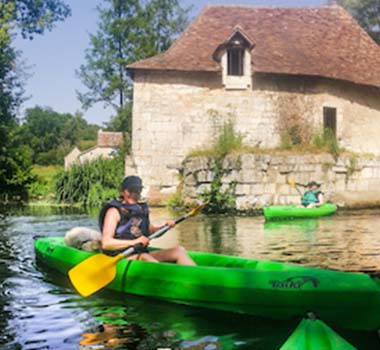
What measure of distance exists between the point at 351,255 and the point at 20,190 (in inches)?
755

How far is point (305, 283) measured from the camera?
5.20 meters

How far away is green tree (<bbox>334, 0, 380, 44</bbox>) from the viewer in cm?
3167

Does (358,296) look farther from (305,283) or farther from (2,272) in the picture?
(2,272)

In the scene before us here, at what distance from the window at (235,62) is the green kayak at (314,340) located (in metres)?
16.8

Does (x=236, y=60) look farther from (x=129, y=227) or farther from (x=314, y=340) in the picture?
(x=314, y=340)

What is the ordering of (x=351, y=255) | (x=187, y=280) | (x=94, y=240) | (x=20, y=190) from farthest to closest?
(x=20, y=190)
(x=351, y=255)
(x=94, y=240)
(x=187, y=280)

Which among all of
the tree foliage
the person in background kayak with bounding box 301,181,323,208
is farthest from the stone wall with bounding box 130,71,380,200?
the tree foliage

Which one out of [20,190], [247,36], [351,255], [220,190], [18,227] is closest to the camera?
[351,255]

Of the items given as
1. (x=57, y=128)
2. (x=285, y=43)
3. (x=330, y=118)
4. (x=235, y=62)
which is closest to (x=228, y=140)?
(x=235, y=62)

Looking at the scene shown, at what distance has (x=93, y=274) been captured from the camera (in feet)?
20.5

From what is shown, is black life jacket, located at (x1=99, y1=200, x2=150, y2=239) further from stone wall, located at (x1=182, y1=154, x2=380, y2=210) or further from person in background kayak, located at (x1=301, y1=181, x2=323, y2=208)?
stone wall, located at (x1=182, y1=154, x2=380, y2=210)

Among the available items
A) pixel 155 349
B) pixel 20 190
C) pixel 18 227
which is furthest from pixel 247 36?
pixel 155 349

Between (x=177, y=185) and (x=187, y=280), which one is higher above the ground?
(x=177, y=185)

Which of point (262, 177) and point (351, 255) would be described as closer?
point (351, 255)
